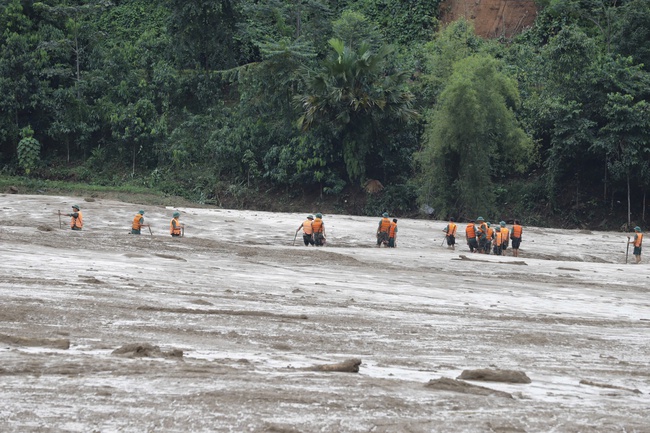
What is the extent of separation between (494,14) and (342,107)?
13334 millimetres

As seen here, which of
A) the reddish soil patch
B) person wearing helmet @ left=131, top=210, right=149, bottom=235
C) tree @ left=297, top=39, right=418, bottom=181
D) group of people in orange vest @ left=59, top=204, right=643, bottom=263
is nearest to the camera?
person wearing helmet @ left=131, top=210, right=149, bottom=235

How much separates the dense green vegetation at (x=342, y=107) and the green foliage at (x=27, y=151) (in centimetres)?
9

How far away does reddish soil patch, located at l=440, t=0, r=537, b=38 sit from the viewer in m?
45.1

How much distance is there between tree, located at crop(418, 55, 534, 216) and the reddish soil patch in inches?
365

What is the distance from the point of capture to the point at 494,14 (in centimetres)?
4531

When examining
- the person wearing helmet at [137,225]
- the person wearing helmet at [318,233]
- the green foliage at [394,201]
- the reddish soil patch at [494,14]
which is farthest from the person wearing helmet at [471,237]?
the reddish soil patch at [494,14]

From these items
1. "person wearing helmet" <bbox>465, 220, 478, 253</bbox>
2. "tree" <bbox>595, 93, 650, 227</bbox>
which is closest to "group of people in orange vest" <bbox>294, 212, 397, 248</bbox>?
"person wearing helmet" <bbox>465, 220, 478, 253</bbox>

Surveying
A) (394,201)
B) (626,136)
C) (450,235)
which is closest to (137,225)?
(450,235)

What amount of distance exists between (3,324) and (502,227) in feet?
64.2

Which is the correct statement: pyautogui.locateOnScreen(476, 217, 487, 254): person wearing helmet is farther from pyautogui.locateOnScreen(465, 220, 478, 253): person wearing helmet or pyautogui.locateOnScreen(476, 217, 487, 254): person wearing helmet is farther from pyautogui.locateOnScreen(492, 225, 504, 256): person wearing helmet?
pyautogui.locateOnScreen(492, 225, 504, 256): person wearing helmet

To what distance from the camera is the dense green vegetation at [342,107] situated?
116 feet

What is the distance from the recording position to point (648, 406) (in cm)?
771

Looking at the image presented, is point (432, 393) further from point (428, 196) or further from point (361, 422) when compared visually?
point (428, 196)

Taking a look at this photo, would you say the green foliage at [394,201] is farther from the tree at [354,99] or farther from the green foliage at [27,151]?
the green foliage at [27,151]
